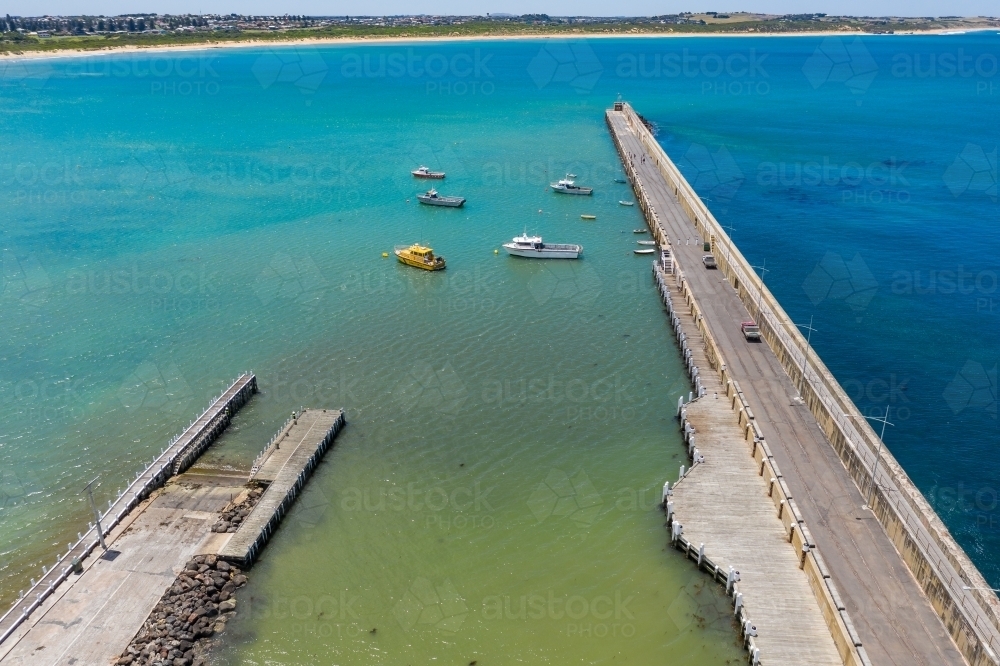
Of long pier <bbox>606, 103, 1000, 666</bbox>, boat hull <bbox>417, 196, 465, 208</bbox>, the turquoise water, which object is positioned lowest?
the turquoise water

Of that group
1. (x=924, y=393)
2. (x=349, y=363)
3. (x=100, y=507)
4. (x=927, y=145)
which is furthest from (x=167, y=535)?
(x=927, y=145)

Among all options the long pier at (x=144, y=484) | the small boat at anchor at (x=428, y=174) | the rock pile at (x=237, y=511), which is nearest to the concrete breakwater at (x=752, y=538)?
the rock pile at (x=237, y=511)

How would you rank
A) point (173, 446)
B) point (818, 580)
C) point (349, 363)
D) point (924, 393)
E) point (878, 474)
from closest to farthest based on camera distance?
point (818, 580), point (878, 474), point (173, 446), point (924, 393), point (349, 363)

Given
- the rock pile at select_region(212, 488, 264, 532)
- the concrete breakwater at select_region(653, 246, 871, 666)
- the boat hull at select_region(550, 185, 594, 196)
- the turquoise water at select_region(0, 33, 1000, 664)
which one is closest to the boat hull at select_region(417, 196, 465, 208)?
the turquoise water at select_region(0, 33, 1000, 664)

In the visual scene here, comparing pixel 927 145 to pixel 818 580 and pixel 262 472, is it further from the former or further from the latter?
pixel 262 472

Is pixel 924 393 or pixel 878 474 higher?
pixel 878 474

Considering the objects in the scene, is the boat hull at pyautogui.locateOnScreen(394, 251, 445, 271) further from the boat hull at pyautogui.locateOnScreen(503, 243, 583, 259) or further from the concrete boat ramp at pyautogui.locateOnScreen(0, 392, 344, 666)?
the concrete boat ramp at pyautogui.locateOnScreen(0, 392, 344, 666)
